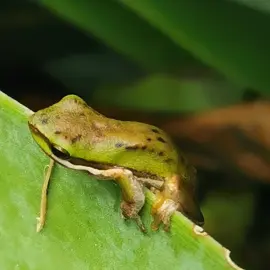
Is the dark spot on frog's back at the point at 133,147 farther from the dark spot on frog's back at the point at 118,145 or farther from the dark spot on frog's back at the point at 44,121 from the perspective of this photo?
the dark spot on frog's back at the point at 44,121

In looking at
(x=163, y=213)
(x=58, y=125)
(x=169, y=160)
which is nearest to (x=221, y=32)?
(x=169, y=160)

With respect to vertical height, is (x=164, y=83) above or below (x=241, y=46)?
below

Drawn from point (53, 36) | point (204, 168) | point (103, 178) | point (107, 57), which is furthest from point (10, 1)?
point (103, 178)

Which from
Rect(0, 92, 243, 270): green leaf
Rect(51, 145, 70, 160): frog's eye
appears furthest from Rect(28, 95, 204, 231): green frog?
Rect(0, 92, 243, 270): green leaf

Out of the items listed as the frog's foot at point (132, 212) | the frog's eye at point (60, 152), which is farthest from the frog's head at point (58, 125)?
the frog's foot at point (132, 212)

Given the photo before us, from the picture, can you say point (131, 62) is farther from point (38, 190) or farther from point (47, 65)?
point (38, 190)

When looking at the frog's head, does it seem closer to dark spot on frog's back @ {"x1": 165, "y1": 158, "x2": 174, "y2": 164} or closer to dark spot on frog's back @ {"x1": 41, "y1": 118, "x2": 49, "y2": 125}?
dark spot on frog's back @ {"x1": 41, "y1": 118, "x2": 49, "y2": 125}
